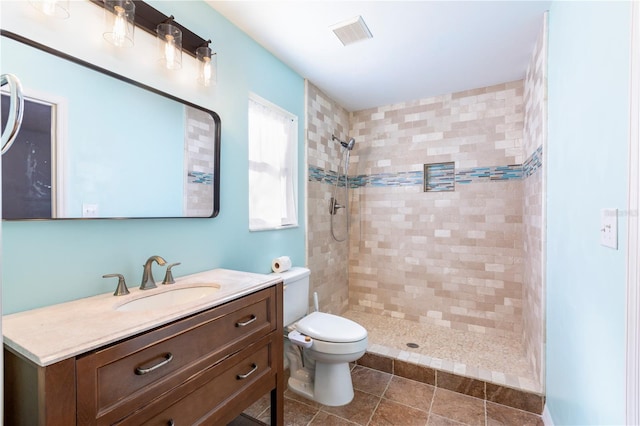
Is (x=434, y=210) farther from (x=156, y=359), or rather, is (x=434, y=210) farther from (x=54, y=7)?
(x=54, y=7)

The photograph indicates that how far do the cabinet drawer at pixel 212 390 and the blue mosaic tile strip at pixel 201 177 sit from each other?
35.1 inches

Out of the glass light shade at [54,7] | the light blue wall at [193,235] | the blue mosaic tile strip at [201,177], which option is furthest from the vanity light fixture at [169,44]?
the blue mosaic tile strip at [201,177]

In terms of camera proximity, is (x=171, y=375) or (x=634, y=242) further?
(x=171, y=375)

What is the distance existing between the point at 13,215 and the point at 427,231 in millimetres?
2910

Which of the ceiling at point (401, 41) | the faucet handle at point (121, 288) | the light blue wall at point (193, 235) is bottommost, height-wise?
the faucet handle at point (121, 288)

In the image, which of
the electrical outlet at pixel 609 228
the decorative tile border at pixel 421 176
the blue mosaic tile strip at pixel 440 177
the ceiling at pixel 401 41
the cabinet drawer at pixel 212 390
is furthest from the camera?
the blue mosaic tile strip at pixel 440 177

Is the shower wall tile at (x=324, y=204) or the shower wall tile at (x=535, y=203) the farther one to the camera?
the shower wall tile at (x=324, y=204)

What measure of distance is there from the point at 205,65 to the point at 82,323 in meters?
1.35

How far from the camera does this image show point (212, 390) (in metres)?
1.13

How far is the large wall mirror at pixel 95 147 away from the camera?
1.00 metres

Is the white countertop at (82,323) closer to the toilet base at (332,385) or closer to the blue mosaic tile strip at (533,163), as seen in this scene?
the toilet base at (332,385)

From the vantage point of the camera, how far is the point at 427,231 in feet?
9.73

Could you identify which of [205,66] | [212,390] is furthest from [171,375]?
[205,66]

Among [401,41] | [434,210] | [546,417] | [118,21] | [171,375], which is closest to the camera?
[171,375]
